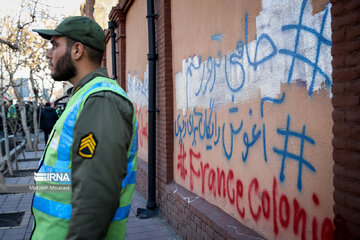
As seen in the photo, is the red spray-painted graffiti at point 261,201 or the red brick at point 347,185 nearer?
the red brick at point 347,185

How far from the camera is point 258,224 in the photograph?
3086 mm

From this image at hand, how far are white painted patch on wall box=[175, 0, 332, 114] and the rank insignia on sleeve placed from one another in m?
1.55

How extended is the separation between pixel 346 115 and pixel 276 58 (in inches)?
39.7

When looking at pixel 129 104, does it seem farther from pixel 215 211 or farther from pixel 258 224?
pixel 215 211

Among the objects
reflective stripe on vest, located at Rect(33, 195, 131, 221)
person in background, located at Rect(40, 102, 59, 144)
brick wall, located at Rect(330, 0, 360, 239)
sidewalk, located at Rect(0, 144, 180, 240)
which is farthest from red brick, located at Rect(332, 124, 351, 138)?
person in background, located at Rect(40, 102, 59, 144)

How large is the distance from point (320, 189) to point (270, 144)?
2.05 ft

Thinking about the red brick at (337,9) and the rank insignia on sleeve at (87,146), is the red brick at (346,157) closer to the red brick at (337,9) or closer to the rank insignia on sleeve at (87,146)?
the red brick at (337,9)

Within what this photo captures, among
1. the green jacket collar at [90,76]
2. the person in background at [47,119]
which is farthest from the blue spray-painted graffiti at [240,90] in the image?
the person in background at [47,119]

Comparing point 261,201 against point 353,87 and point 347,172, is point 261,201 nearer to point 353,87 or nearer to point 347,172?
point 347,172

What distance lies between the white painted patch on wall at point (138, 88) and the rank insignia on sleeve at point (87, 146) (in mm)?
5371

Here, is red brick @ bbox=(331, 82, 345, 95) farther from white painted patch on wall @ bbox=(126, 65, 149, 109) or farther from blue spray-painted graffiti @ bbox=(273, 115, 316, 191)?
white painted patch on wall @ bbox=(126, 65, 149, 109)

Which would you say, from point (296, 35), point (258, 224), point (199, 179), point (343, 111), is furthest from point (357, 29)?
point (199, 179)

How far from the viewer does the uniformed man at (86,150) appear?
1.50 meters

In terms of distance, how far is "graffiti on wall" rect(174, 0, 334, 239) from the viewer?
7.85 ft
